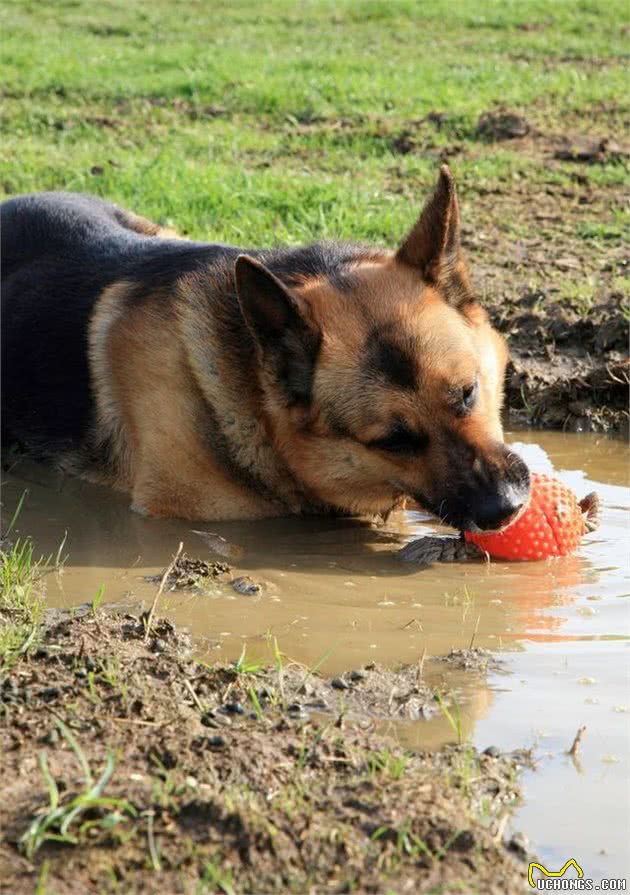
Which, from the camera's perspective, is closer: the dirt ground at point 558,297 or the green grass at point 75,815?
the green grass at point 75,815

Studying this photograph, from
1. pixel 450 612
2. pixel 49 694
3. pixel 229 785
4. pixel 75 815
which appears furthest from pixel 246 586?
pixel 75 815

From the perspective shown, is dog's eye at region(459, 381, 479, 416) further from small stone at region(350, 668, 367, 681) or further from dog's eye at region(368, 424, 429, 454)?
small stone at region(350, 668, 367, 681)

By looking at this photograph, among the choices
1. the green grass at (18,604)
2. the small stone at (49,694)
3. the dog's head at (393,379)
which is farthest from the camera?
the dog's head at (393,379)

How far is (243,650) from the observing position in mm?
3695

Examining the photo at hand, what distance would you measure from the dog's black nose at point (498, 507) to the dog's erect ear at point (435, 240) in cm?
88

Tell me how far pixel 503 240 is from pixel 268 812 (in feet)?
18.7

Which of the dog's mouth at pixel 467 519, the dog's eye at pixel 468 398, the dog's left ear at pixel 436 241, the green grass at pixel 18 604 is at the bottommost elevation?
the green grass at pixel 18 604

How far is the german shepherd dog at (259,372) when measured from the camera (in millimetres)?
4445

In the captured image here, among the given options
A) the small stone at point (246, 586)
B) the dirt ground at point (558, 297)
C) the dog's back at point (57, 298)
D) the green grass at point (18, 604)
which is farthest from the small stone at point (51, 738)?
the dirt ground at point (558, 297)

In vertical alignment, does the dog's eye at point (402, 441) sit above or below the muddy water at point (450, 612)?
above

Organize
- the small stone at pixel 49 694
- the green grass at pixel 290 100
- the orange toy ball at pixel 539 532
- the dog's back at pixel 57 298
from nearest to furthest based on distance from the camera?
the small stone at pixel 49 694
the orange toy ball at pixel 539 532
the dog's back at pixel 57 298
the green grass at pixel 290 100

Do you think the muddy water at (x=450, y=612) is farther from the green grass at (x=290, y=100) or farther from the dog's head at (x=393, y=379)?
the green grass at (x=290, y=100)

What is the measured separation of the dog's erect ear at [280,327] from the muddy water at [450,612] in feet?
2.20

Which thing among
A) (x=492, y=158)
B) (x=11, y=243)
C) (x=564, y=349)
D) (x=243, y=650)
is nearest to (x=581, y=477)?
(x=564, y=349)
